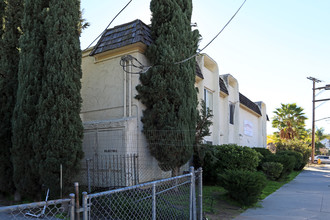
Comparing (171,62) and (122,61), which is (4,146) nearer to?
(122,61)

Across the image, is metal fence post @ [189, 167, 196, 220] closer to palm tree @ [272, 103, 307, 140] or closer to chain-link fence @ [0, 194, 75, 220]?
chain-link fence @ [0, 194, 75, 220]

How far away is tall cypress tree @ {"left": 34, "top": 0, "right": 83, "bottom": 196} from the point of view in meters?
6.89

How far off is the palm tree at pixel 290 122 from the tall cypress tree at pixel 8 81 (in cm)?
3207

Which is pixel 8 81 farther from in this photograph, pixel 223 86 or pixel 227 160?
pixel 223 86

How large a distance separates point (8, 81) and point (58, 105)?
246 centimetres

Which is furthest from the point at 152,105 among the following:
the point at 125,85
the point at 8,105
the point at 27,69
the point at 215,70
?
the point at 215,70

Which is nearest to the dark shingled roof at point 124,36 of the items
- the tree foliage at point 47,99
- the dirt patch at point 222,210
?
the tree foliage at point 47,99

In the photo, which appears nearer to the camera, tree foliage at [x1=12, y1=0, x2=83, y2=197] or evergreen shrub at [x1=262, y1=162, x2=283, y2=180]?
tree foliage at [x1=12, y1=0, x2=83, y2=197]

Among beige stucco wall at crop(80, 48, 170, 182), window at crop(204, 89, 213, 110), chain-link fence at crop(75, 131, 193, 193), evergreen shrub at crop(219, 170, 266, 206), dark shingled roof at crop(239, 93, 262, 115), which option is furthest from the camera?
dark shingled roof at crop(239, 93, 262, 115)

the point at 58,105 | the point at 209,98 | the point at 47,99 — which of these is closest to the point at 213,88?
the point at 209,98

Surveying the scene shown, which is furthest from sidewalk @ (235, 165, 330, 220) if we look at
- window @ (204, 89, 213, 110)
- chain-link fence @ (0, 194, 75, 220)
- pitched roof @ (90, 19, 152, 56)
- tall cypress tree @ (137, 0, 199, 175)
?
pitched roof @ (90, 19, 152, 56)

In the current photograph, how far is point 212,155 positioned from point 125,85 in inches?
165

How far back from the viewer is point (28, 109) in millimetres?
7320

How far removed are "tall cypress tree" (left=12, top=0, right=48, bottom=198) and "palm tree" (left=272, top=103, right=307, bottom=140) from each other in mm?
32129
